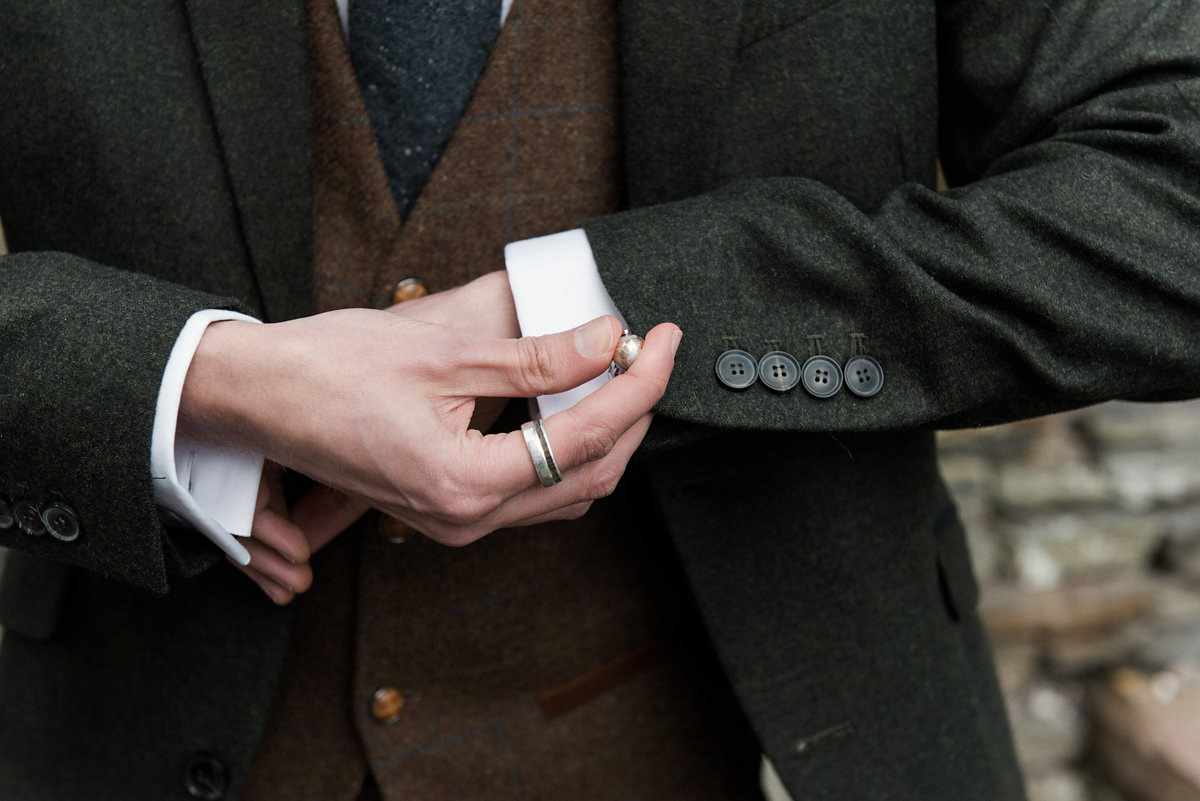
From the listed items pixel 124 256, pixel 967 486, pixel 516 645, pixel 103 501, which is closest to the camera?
pixel 103 501

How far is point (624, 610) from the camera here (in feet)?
3.69

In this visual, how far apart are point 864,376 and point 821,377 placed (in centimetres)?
4

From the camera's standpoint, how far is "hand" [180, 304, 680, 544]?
0.68m

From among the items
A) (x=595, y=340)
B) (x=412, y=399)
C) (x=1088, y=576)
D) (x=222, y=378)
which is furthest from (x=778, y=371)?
(x=1088, y=576)

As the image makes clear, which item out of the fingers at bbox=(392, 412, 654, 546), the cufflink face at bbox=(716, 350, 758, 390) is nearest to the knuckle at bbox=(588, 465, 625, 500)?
the fingers at bbox=(392, 412, 654, 546)

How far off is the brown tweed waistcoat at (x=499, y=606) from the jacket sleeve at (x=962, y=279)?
188mm

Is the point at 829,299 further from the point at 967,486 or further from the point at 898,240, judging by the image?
the point at 967,486

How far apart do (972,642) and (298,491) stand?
2.64ft

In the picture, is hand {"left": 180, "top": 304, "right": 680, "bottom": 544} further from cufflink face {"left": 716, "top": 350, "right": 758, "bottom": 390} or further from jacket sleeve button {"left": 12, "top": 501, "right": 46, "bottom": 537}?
jacket sleeve button {"left": 12, "top": 501, "right": 46, "bottom": 537}

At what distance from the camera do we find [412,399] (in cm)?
68

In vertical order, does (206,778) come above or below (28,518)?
below

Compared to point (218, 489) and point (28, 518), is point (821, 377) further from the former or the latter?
point (28, 518)

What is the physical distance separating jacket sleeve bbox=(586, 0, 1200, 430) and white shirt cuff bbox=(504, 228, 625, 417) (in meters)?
0.02

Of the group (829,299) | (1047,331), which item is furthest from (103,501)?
(1047,331)
